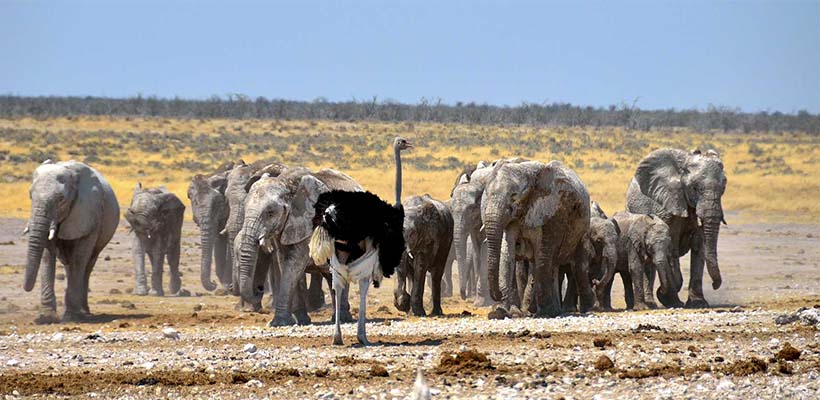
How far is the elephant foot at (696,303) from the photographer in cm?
2367

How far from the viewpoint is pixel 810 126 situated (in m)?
83.4

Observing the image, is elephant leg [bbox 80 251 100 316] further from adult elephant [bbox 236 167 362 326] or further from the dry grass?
the dry grass

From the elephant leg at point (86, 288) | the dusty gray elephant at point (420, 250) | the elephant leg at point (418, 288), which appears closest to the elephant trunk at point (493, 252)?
the dusty gray elephant at point (420, 250)

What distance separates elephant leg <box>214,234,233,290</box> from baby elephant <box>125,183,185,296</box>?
839 millimetres

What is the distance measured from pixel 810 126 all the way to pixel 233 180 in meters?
64.2

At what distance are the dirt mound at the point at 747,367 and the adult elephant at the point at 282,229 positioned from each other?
7.56 metres

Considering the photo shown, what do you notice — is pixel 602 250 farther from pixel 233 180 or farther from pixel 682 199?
pixel 233 180

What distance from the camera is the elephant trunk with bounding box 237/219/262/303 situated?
19219 mm

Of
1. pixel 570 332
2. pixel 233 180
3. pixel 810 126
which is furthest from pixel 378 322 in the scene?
pixel 810 126

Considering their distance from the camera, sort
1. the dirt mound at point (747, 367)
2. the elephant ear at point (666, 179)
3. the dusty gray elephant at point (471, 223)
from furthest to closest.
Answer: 1. the elephant ear at point (666, 179)
2. the dusty gray elephant at point (471, 223)
3. the dirt mound at point (747, 367)

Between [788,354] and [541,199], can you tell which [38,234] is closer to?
[541,199]

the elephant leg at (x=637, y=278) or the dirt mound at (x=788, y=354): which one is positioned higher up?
the dirt mound at (x=788, y=354)

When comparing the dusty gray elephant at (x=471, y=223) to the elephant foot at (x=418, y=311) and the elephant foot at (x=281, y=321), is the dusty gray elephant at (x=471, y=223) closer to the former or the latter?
the elephant foot at (x=418, y=311)

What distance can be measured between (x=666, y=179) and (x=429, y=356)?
11.7m
